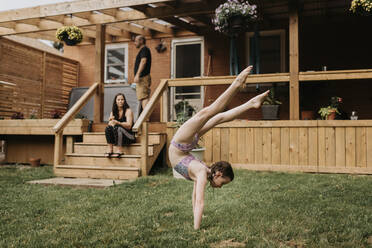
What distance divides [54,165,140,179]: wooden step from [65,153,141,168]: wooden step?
6.7 inches

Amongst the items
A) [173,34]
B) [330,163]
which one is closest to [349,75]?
[330,163]

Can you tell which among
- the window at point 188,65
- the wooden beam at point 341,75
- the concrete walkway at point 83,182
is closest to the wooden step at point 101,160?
the concrete walkway at point 83,182

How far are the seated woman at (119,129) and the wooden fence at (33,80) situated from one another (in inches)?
167

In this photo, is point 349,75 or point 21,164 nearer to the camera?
point 349,75

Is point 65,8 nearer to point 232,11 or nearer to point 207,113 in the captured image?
point 232,11

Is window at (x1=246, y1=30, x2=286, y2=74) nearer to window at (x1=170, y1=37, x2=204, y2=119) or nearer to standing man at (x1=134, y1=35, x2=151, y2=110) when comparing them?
window at (x1=170, y1=37, x2=204, y2=119)

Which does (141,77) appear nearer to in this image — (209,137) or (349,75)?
(209,137)

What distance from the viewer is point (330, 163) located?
652 centimetres

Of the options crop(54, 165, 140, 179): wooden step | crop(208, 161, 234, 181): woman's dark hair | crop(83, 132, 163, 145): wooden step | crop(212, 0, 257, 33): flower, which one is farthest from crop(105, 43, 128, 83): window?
crop(208, 161, 234, 181): woman's dark hair

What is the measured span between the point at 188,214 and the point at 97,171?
9.52 feet

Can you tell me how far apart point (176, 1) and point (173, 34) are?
9.31ft

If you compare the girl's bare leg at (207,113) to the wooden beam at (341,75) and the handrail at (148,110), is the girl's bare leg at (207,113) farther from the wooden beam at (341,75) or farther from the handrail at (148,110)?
the wooden beam at (341,75)

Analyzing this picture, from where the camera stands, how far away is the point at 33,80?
34.6 ft

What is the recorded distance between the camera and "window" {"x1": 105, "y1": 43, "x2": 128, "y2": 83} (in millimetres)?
10977
